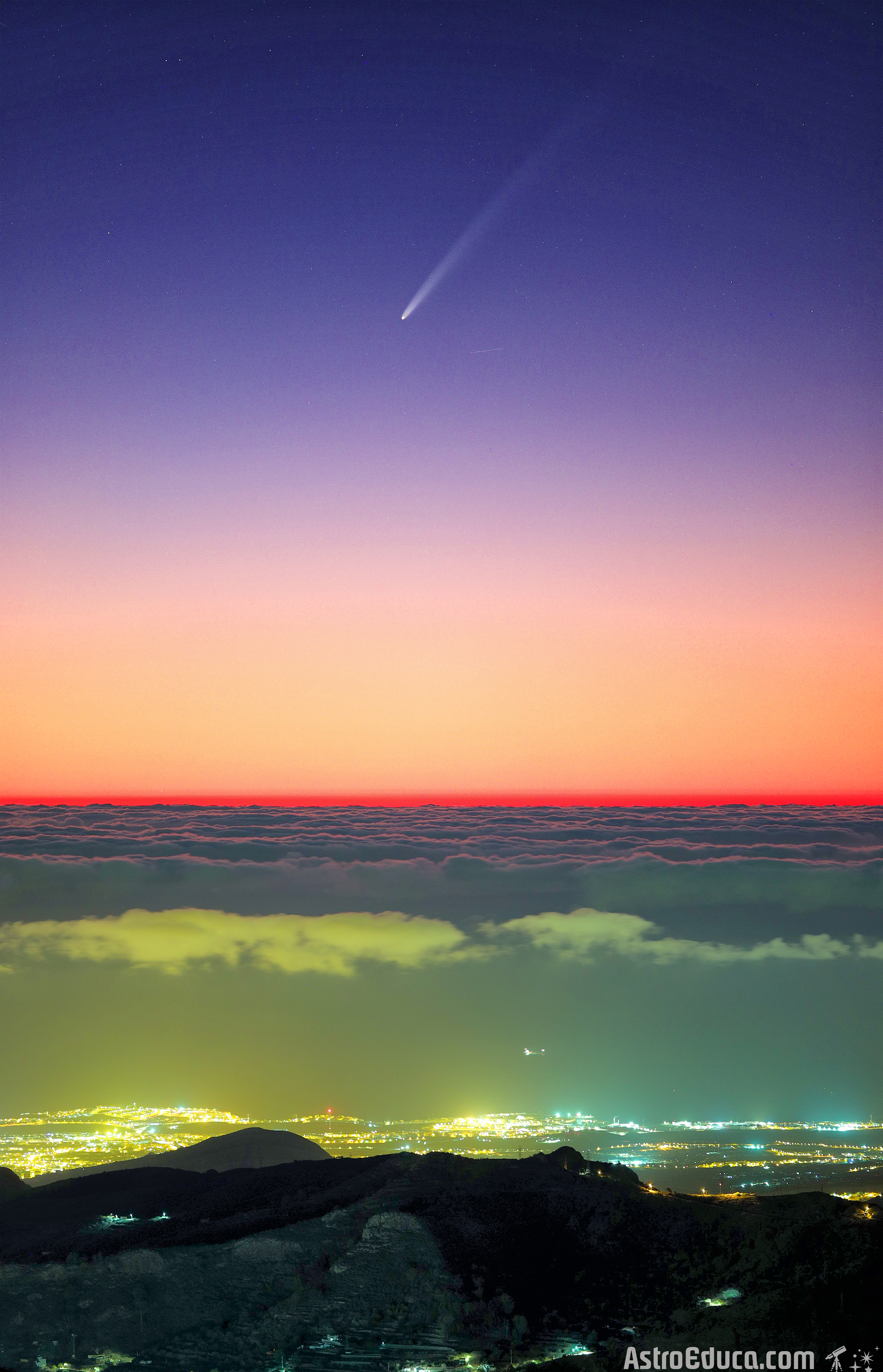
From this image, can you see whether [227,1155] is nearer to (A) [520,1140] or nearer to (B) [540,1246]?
(A) [520,1140]

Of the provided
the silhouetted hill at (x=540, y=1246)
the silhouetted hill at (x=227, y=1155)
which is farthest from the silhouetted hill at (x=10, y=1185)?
the silhouetted hill at (x=540, y=1246)

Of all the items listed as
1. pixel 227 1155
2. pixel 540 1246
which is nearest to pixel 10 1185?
pixel 227 1155

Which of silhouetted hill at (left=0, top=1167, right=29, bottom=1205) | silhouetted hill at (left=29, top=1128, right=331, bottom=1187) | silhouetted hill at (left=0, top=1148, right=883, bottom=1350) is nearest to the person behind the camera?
silhouetted hill at (left=0, top=1148, right=883, bottom=1350)

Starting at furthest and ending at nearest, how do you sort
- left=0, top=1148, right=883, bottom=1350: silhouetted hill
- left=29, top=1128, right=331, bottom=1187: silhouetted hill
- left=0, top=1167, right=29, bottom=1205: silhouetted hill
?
left=29, top=1128, right=331, bottom=1187: silhouetted hill → left=0, top=1167, right=29, bottom=1205: silhouetted hill → left=0, top=1148, right=883, bottom=1350: silhouetted hill

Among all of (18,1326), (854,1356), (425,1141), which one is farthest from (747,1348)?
(425,1141)

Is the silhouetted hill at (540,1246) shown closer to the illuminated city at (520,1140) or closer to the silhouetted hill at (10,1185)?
the silhouetted hill at (10,1185)

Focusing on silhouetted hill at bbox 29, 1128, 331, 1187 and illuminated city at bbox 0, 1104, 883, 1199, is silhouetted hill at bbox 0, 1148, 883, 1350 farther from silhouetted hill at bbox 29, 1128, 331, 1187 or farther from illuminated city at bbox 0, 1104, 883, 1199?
illuminated city at bbox 0, 1104, 883, 1199

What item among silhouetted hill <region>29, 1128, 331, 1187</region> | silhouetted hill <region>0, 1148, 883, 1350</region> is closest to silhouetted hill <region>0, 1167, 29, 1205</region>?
silhouetted hill <region>29, 1128, 331, 1187</region>
